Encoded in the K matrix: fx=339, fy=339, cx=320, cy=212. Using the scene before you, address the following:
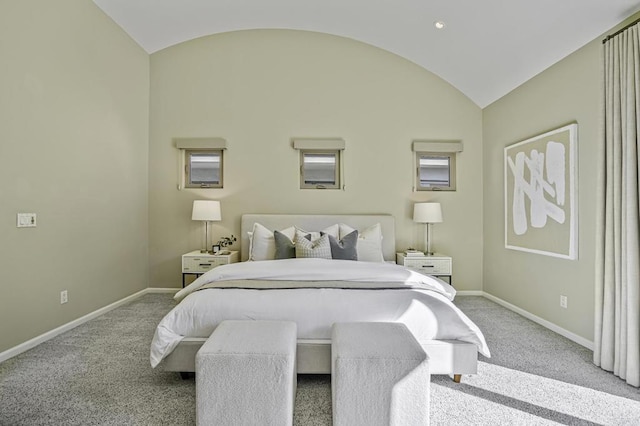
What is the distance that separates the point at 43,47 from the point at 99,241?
1.99m

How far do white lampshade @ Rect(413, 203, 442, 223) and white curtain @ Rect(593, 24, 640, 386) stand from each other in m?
1.89

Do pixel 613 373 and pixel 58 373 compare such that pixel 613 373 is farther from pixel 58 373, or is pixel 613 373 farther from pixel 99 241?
pixel 99 241

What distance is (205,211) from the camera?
445 cm

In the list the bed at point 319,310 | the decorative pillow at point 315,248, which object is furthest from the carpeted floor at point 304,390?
the decorative pillow at point 315,248

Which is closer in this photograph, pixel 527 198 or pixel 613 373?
pixel 613 373

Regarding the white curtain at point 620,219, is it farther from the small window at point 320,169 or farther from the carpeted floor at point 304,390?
the small window at point 320,169

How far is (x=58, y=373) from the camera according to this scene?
2488 millimetres

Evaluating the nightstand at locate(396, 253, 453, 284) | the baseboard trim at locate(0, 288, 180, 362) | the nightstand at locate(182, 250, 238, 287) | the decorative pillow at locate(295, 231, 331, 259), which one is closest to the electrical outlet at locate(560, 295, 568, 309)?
the nightstand at locate(396, 253, 453, 284)

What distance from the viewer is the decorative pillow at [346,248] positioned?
374cm

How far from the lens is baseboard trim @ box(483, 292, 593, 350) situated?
10.0 ft

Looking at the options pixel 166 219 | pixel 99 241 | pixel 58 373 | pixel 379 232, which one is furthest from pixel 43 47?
pixel 379 232

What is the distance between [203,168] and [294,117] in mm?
1510

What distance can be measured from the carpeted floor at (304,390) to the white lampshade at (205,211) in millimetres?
1683

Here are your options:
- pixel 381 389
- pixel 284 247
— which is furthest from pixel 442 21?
pixel 381 389
